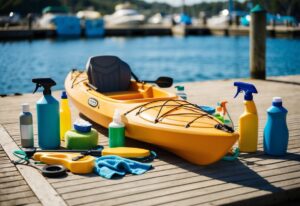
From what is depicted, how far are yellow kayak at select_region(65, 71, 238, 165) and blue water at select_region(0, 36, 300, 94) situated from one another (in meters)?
15.0

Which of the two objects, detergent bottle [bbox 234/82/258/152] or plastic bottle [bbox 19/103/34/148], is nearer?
detergent bottle [bbox 234/82/258/152]

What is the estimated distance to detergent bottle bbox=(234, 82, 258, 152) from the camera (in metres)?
4.91

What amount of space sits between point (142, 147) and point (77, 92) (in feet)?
6.17

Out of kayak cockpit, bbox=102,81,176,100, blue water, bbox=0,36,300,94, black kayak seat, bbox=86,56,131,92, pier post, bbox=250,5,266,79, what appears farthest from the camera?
blue water, bbox=0,36,300,94

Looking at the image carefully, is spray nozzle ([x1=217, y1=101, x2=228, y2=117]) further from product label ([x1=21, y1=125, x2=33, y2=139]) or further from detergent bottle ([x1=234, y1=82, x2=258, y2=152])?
product label ([x1=21, y1=125, x2=33, y2=139])

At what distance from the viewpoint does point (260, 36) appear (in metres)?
10.9

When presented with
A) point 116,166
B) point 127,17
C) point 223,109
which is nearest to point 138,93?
point 223,109

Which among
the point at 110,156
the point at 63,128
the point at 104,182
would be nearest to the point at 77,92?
the point at 63,128

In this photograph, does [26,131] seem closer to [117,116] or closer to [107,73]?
[117,116]

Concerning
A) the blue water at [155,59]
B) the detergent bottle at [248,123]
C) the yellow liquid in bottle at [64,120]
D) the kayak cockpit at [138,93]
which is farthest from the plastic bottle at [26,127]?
the blue water at [155,59]

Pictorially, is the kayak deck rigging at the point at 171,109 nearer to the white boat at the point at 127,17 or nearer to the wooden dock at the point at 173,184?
the wooden dock at the point at 173,184

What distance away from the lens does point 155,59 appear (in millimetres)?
35094

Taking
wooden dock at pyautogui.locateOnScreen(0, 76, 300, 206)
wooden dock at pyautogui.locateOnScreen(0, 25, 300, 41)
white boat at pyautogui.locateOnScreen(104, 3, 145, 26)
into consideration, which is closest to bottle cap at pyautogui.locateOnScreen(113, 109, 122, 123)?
wooden dock at pyautogui.locateOnScreen(0, 76, 300, 206)

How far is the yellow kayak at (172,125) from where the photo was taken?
4348 mm
